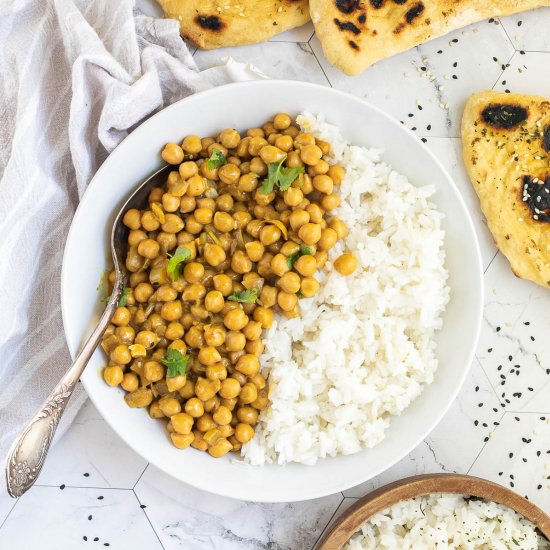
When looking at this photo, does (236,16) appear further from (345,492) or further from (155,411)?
(345,492)

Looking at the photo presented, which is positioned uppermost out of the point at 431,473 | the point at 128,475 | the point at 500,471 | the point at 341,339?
the point at 341,339

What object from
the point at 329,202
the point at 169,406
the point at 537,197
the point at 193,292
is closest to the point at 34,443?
the point at 169,406

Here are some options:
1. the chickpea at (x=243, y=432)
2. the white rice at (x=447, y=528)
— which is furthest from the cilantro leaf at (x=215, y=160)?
the white rice at (x=447, y=528)

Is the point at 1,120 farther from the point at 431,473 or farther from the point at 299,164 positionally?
the point at 431,473

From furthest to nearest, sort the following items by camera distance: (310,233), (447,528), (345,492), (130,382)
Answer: (345,492) < (447,528) < (130,382) < (310,233)

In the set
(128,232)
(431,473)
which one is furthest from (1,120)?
(431,473)

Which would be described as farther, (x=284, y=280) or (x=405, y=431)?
(x=405, y=431)

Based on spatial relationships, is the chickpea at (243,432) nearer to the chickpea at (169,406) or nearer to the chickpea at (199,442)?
the chickpea at (199,442)
